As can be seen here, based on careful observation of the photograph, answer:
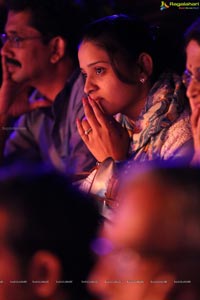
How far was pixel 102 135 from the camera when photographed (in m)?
1.45

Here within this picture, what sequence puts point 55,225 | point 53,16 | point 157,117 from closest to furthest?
point 55,225 → point 157,117 → point 53,16

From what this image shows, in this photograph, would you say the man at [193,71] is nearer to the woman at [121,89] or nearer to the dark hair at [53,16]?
the woman at [121,89]

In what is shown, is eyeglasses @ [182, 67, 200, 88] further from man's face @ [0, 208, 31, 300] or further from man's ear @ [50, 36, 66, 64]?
man's face @ [0, 208, 31, 300]

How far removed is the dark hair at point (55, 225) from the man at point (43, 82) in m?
0.34

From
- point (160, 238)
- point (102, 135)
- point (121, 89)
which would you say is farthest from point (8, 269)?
point (121, 89)

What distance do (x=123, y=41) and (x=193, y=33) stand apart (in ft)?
0.61

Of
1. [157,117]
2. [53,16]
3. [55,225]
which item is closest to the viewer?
[55,225]

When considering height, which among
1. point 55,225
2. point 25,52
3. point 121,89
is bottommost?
point 55,225

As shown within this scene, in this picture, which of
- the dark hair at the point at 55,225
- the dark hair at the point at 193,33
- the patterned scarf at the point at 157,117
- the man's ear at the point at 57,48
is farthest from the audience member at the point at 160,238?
the man's ear at the point at 57,48

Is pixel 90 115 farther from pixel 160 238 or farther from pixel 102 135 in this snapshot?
pixel 160 238

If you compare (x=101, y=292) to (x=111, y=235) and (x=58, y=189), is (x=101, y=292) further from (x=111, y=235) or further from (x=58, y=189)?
(x=58, y=189)

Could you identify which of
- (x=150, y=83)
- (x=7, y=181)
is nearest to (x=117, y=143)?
(x=150, y=83)

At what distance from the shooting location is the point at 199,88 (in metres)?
1.41

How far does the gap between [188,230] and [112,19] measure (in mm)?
624
